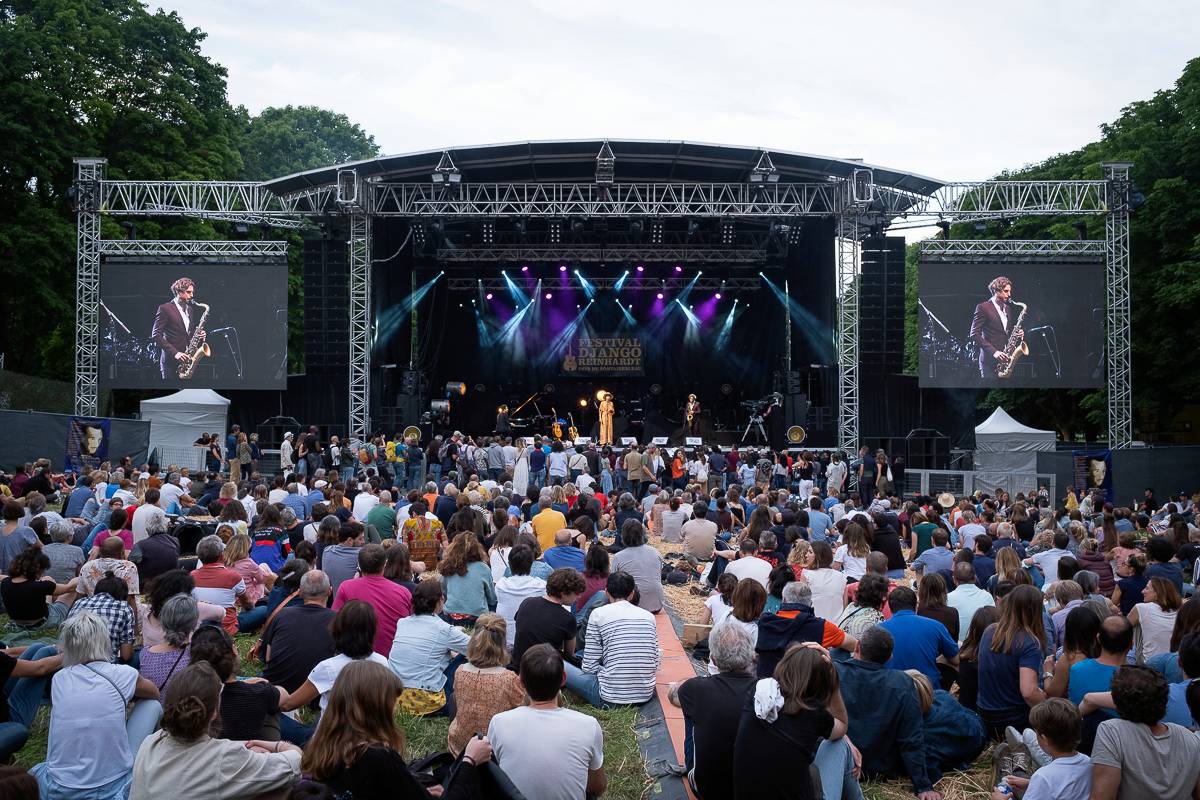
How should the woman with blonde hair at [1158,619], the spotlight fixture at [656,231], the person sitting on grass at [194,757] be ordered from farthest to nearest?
1. the spotlight fixture at [656,231]
2. the woman with blonde hair at [1158,619]
3. the person sitting on grass at [194,757]

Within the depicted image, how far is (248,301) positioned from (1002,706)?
19.6 meters

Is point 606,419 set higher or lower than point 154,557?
higher

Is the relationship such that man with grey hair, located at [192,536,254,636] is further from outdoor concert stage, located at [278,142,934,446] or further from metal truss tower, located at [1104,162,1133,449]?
metal truss tower, located at [1104,162,1133,449]

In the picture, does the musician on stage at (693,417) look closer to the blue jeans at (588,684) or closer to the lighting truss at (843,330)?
the lighting truss at (843,330)

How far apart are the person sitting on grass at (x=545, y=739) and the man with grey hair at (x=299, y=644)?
1.81 metres

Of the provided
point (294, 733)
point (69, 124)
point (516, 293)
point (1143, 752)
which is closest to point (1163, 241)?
point (516, 293)

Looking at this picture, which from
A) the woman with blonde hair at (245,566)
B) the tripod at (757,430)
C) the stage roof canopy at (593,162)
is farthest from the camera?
the tripod at (757,430)

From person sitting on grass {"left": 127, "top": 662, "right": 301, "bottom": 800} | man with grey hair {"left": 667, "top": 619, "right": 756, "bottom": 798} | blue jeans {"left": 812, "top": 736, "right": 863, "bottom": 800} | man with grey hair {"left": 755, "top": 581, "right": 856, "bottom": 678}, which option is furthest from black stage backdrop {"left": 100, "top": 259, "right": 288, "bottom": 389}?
blue jeans {"left": 812, "top": 736, "right": 863, "bottom": 800}

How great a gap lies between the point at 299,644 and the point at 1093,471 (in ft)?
58.9

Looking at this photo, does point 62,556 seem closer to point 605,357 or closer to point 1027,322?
point 1027,322

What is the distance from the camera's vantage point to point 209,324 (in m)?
22.1

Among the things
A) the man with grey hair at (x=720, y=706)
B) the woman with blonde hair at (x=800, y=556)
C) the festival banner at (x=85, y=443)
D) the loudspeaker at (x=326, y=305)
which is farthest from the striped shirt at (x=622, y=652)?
the loudspeaker at (x=326, y=305)

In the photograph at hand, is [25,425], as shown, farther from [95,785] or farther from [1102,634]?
[1102,634]

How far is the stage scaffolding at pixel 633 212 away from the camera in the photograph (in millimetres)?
21500
